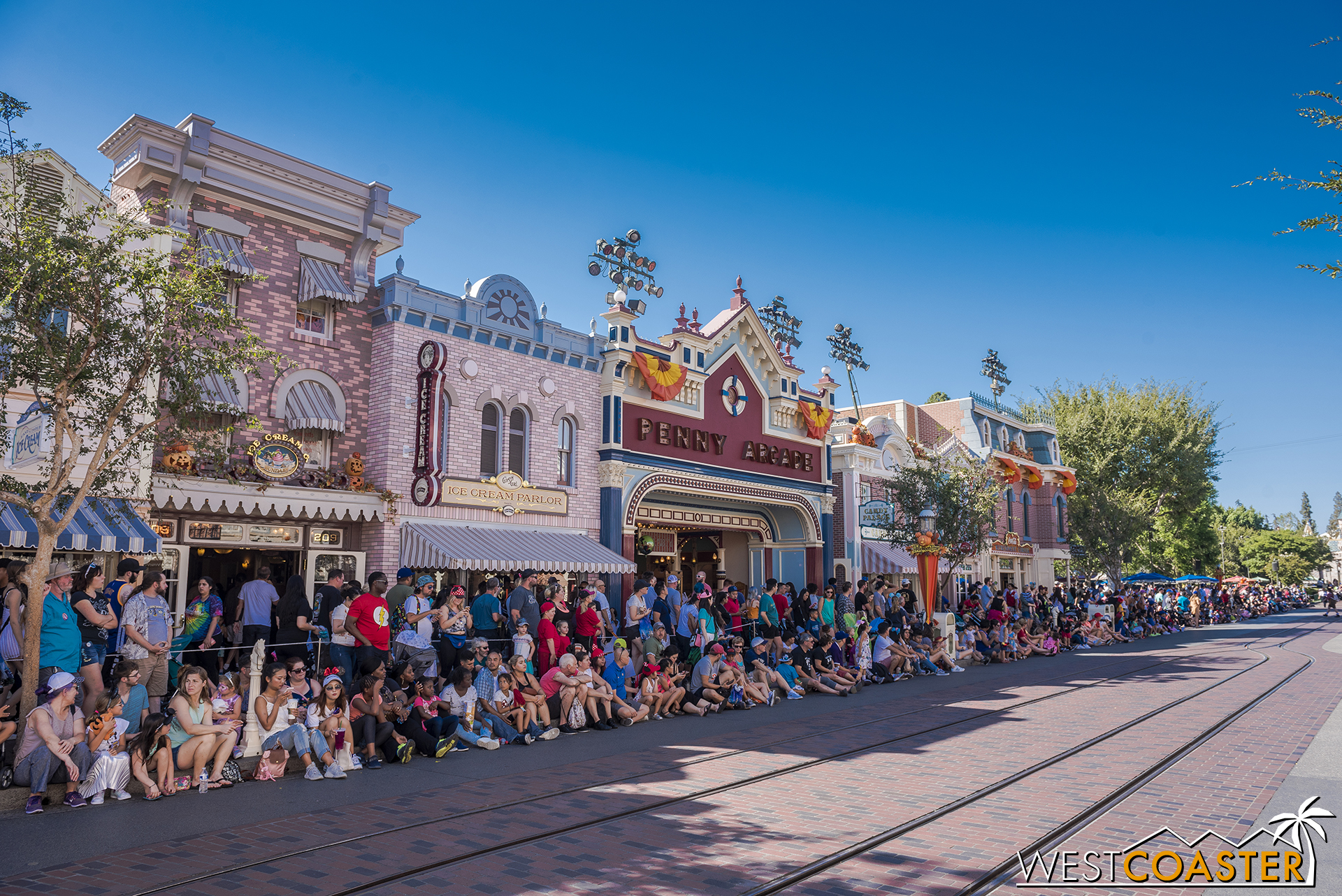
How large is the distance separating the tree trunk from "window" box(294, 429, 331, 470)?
8359 mm

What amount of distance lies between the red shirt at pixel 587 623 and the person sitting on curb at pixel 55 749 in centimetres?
727

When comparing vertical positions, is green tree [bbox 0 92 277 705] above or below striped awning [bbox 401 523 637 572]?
above

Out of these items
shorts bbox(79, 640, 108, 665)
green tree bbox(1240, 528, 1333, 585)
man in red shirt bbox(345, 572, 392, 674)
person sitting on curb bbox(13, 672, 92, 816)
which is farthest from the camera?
green tree bbox(1240, 528, 1333, 585)

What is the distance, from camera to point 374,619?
10875 mm

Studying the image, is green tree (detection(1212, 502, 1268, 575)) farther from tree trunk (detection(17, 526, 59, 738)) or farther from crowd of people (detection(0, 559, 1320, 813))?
tree trunk (detection(17, 526, 59, 738))

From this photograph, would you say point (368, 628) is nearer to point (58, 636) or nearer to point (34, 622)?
point (58, 636)

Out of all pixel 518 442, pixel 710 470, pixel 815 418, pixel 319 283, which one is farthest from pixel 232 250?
pixel 815 418

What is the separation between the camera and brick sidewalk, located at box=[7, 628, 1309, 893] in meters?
5.79

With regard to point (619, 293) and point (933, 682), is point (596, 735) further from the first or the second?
point (619, 293)

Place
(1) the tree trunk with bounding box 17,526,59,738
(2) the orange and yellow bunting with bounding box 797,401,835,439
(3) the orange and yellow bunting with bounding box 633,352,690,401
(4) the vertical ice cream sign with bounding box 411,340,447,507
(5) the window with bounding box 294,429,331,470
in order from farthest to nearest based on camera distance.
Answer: (2) the orange and yellow bunting with bounding box 797,401,835,439
(3) the orange and yellow bunting with bounding box 633,352,690,401
(4) the vertical ice cream sign with bounding box 411,340,447,507
(5) the window with bounding box 294,429,331,470
(1) the tree trunk with bounding box 17,526,59,738

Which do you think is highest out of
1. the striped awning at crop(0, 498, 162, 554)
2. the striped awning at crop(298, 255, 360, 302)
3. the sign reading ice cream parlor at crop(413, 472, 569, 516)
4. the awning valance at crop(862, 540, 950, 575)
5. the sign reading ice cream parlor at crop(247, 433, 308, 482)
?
the striped awning at crop(298, 255, 360, 302)

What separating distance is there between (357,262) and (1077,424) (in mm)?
38270

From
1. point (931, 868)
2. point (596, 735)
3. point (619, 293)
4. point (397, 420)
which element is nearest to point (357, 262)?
point (397, 420)

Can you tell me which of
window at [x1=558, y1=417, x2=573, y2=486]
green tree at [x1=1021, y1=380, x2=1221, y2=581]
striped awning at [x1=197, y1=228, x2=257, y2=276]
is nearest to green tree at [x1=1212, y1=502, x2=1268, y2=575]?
green tree at [x1=1021, y1=380, x2=1221, y2=581]
